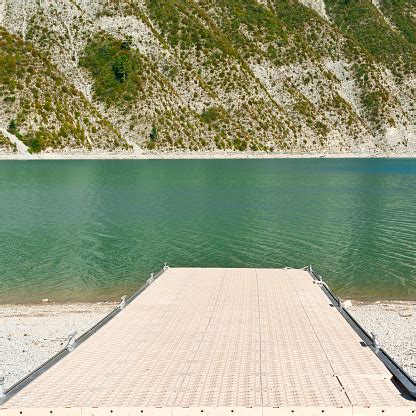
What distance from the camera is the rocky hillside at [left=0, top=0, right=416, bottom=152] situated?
136 m

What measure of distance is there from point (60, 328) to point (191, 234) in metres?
20.2

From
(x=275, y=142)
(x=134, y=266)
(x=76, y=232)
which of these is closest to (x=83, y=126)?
(x=275, y=142)

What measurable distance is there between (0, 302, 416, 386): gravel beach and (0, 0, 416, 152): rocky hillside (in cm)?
10896

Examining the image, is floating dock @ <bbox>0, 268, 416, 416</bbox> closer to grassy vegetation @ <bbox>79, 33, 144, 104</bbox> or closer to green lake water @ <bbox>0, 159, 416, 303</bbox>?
green lake water @ <bbox>0, 159, 416, 303</bbox>

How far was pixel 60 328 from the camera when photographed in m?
19.0

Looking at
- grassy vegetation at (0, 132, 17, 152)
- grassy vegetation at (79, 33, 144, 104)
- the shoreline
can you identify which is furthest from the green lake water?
grassy vegetation at (79, 33, 144, 104)

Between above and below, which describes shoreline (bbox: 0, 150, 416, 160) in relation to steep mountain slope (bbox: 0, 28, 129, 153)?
below

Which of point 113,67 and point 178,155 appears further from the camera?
point 113,67

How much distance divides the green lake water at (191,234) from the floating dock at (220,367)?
10.3 m

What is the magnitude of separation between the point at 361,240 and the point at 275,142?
126 meters

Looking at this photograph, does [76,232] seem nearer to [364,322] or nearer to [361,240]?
[361,240]

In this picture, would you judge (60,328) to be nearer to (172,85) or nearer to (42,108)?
(42,108)

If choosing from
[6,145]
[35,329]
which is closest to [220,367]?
[35,329]

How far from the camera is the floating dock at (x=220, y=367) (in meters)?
9.19
